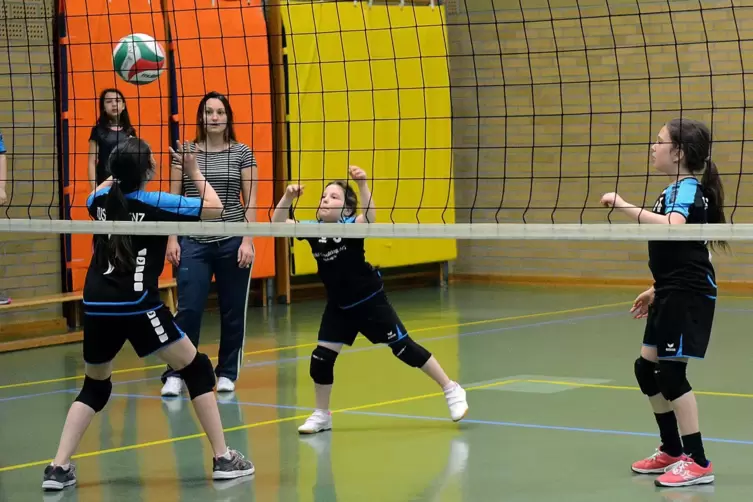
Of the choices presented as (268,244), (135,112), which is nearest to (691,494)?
(135,112)

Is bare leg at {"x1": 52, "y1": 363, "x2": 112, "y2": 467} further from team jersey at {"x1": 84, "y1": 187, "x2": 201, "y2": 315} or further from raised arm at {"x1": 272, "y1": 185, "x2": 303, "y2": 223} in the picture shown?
raised arm at {"x1": 272, "y1": 185, "x2": 303, "y2": 223}

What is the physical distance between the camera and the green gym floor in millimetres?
5074

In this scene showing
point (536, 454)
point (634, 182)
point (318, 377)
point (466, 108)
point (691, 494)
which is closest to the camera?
point (691, 494)

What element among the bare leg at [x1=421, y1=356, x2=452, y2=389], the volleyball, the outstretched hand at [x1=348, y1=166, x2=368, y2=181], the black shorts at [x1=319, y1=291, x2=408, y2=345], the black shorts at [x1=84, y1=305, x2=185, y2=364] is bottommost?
the bare leg at [x1=421, y1=356, x2=452, y2=389]

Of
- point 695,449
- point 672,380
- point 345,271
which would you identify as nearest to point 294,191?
point 345,271

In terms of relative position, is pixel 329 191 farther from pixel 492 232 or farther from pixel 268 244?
pixel 268 244

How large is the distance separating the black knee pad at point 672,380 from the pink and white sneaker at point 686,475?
0.27 m

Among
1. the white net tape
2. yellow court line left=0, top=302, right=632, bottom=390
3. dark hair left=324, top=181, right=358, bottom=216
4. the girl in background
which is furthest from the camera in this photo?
the girl in background

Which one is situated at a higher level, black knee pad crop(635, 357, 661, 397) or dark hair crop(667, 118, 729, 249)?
dark hair crop(667, 118, 729, 249)

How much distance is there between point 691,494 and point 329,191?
7.59 feet

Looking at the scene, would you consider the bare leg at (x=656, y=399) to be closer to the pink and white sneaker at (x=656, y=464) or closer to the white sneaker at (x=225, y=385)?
the pink and white sneaker at (x=656, y=464)

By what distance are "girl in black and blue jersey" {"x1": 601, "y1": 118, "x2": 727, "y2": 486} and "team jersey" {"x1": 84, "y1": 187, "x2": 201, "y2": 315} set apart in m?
1.74

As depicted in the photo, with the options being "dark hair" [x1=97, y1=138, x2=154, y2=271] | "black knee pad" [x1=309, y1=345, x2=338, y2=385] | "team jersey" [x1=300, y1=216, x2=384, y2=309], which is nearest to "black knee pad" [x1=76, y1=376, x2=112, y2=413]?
"dark hair" [x1=97, y1=138, x2=154, y2=271]

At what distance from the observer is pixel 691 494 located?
4.88 meters
